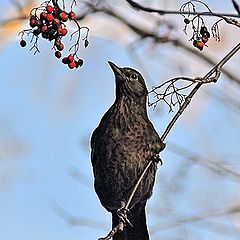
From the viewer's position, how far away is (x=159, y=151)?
3588 millimetres

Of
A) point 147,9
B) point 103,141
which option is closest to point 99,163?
point 103,141

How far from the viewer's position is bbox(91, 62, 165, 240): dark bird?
3836 millimetres

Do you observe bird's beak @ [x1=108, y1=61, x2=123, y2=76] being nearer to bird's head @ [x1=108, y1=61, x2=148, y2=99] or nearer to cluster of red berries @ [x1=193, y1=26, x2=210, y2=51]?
bird's head @ [x1=108, y1=61, x2=148, y2=99]

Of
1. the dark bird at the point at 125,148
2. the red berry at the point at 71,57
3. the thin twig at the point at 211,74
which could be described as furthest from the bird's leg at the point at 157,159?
the thin twig at the point at 211,74

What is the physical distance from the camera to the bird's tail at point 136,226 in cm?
414

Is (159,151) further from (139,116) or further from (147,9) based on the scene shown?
(147,9)

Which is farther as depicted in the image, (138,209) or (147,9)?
(138,209)

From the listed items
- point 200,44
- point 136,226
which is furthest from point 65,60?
point 136,226

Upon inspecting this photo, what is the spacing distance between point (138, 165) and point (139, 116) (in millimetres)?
309

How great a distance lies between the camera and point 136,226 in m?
4.20

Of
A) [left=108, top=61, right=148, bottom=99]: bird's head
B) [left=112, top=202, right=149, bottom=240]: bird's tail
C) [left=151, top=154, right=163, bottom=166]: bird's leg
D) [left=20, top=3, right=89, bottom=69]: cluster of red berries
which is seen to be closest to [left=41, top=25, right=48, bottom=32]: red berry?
[left=20, top=3, right=89, bottom=69]: cluster of red berries

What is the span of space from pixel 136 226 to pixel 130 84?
76 centimetres

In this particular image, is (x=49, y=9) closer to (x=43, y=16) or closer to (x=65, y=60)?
(x=43, y=16)

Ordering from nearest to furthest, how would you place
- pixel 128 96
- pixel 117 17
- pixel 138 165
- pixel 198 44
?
pixel 198 44
pixel 138 165
pixel 128 96
pixel 117 17
